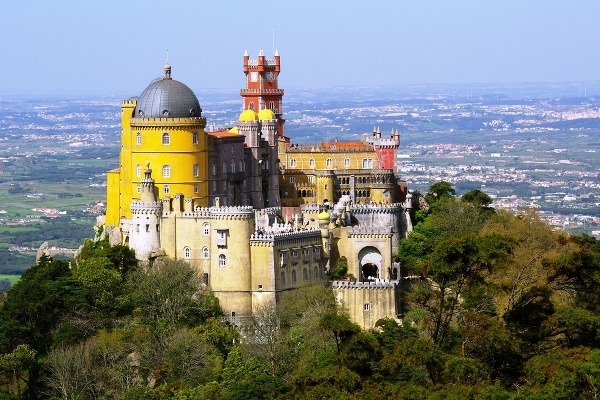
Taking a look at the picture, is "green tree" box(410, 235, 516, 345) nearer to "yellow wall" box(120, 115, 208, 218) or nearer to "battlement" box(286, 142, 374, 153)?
"yellow wall" box(120, 115, 208, 218)

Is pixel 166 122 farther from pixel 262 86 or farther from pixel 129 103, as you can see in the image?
pixel 262 86

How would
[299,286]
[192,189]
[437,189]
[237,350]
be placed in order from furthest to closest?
[437,189] < [192,189] < [299,286] < [237,350]

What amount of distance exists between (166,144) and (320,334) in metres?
16.8

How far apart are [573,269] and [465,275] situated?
19.2 ft

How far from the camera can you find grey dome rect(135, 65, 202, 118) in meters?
87.7

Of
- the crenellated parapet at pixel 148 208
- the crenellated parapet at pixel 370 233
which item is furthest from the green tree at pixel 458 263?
the crenellated parapet at pixel 148 208

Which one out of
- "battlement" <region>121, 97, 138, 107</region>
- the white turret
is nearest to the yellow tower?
"battlement" <region>121, 97, 138, 107</region>

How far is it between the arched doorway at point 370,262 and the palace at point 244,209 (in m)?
0.06

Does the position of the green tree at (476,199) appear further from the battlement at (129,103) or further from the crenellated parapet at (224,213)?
the battlement at (129,103)

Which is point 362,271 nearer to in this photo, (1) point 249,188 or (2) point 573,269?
(1) point 249,188

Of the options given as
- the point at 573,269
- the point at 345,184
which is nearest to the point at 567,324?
the point at 573,269

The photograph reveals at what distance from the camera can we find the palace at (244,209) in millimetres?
81812

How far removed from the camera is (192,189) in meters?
88.1

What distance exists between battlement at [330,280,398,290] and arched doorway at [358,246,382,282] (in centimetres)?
292
